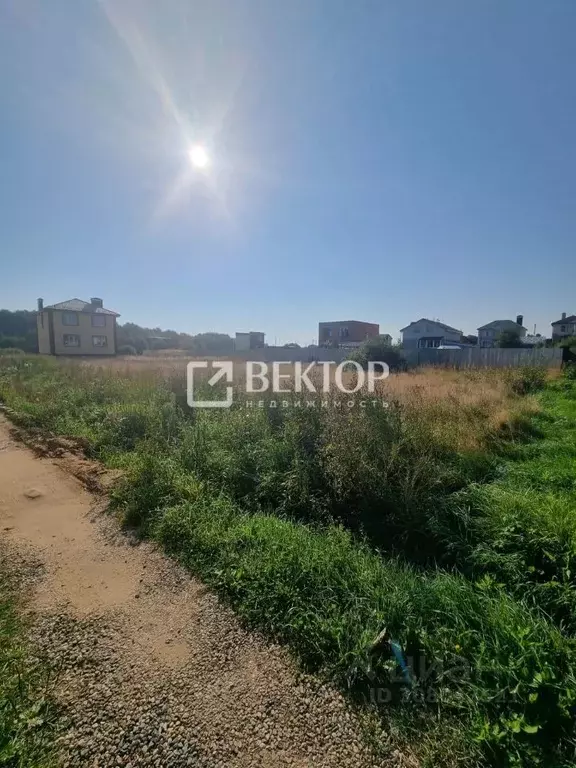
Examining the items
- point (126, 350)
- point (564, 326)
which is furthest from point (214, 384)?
point (564, 326)

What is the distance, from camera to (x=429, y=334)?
39.6 m

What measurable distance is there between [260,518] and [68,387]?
8.93 metres

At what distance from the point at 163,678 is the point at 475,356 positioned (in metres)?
21.8

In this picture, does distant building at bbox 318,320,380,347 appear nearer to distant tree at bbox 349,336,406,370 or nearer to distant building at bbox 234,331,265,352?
distant building at bbox 234,331,265,352

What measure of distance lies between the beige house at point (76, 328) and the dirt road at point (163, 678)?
1199 inches

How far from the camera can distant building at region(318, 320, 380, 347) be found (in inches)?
1597

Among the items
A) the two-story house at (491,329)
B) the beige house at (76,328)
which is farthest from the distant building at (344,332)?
the beige house at (76,328)

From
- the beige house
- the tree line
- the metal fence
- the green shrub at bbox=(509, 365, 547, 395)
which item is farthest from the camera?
the tree line

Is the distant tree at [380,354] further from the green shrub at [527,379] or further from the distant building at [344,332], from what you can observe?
the distant building at [344,332]

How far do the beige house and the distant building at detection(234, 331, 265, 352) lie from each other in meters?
12.6

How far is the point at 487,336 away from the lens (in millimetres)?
44031

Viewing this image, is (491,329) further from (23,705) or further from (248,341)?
(23,705)

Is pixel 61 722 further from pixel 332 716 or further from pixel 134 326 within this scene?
pixel 134 326

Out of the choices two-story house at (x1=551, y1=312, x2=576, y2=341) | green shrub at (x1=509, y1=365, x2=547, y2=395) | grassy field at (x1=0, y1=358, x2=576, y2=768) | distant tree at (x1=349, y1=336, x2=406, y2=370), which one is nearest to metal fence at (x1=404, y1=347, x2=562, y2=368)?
distant tree at (x1=349, y1=336, x2=406, y2=370)
